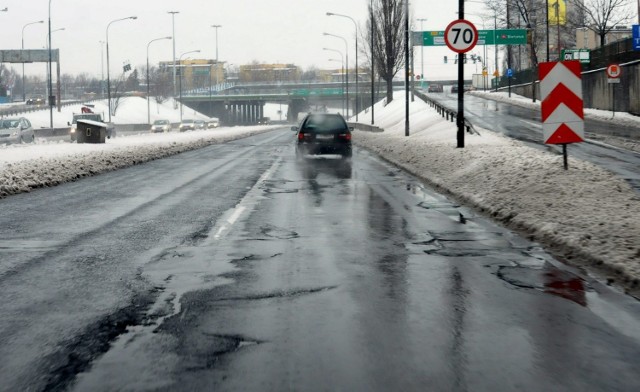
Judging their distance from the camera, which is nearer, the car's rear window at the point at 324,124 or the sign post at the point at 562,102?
the sign post at the point at 562,102

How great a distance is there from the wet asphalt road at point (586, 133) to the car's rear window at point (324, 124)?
275 inches

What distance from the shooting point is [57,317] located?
5.67 meters

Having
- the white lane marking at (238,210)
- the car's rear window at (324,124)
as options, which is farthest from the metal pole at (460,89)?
the white lane marking at (238,210)

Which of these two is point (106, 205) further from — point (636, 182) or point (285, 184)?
point (636, 182)

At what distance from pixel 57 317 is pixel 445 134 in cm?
2986

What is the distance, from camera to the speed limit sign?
21.1 m

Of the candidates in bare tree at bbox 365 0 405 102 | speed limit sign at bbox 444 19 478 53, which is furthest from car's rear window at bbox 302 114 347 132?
bare tree at bbox 365 0 405 102

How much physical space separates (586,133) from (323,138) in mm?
16093

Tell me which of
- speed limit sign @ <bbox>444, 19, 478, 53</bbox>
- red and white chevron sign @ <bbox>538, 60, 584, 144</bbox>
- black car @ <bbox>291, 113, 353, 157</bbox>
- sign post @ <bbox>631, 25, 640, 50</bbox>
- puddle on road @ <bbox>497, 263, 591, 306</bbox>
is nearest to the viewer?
puddle on road @ <bbox>497, 263, 591, 306</bbox>

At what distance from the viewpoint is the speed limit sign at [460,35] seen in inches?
832

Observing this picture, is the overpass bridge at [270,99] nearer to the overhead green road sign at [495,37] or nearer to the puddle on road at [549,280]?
the overhead green road sign at [495,37]

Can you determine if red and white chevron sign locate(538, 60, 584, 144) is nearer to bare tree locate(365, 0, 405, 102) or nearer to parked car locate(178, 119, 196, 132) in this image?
bare tree locate(365, 0, 405, 102)

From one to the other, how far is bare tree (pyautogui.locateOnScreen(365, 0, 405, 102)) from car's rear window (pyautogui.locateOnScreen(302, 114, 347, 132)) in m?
41.9

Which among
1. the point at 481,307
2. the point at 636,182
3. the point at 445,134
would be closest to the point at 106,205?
the point at 481,307
